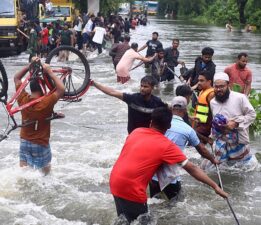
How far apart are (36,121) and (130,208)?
6.95ft

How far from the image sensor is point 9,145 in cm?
929

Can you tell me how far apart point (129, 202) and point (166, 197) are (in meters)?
1.49

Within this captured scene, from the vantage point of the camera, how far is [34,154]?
21.5ft

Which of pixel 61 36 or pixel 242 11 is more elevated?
pixel 61 36

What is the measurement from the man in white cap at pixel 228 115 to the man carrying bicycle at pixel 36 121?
1.99m

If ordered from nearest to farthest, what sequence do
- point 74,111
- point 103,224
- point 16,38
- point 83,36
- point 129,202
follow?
point 129,202, point 103,224, point 74,111, point 16,38, point 83,36

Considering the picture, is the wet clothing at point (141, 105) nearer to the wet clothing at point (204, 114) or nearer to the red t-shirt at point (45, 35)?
the wet clothing at point (204, 114)

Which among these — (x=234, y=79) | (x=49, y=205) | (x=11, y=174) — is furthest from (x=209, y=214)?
→ (x=234, y=79)

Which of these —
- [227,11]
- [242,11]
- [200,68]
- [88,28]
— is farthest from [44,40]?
[227,11]

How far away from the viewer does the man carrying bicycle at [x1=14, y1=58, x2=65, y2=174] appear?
20.7ft

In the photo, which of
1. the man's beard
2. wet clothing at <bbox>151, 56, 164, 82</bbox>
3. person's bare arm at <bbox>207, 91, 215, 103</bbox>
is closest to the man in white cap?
the man's beard

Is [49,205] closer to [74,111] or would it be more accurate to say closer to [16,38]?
[74,111]

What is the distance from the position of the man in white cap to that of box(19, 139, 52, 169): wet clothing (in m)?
2.16

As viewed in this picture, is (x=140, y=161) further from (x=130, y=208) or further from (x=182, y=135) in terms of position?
(x=182, y=135)
